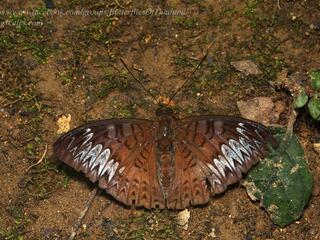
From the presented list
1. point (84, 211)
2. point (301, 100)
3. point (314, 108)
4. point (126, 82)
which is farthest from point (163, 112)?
point (314, 108)

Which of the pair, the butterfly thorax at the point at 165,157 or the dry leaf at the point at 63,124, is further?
the dry leaf at the point at 63,124

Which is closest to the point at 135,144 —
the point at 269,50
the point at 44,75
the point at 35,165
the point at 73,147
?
the point at 73,147

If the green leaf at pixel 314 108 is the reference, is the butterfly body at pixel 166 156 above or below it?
below

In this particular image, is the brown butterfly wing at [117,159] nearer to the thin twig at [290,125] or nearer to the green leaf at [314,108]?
the thin twig at [290,125]

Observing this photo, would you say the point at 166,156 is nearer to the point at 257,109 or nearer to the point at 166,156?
the point at 166,156

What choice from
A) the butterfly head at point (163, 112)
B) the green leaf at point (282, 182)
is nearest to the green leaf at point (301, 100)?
the green leaf at point (282, 182)

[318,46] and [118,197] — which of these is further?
[318,46]

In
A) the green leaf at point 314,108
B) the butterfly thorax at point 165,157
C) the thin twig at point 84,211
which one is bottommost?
the thin twig at point 84,211

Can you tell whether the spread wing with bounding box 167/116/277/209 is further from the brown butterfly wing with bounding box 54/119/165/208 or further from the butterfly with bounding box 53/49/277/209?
the brown butterfly wing with bounding box 54/119/165/208

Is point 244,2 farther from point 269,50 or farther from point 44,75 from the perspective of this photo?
point 44,75

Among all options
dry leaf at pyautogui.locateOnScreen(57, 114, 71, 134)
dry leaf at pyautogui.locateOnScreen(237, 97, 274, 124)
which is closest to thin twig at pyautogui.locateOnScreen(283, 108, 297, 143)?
dry leaf at pyautogui.locateOnScreen(237, 97, 274, 124)
